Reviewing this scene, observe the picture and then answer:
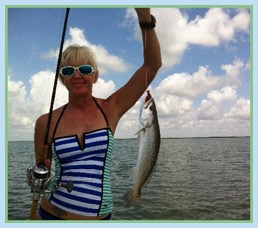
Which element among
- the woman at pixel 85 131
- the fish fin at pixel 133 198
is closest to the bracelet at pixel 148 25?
the woman at pixel 85 131

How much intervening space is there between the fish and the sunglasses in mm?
550

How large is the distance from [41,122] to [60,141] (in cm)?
33

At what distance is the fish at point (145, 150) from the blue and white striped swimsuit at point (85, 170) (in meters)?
0.39

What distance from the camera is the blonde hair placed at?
2.96 metres

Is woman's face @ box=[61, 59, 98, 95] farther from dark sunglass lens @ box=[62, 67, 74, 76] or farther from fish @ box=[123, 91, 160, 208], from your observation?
fish @ box=[123, 91, 160, 208]

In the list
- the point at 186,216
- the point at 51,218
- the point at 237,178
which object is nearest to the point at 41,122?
the point at 51,218

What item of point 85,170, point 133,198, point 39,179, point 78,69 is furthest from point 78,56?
point 133,198

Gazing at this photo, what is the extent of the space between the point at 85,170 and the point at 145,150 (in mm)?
608

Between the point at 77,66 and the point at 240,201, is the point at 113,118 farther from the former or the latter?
the point at 240,201

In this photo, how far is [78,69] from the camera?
2.91 metres

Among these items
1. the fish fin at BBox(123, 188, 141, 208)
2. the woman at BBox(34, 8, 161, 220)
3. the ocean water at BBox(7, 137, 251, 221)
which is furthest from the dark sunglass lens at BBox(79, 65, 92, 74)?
the ocean water at BBox(7, 137, 251, 221)

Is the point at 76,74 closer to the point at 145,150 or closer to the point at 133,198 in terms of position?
the point at 145,150

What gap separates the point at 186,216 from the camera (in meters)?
13.6

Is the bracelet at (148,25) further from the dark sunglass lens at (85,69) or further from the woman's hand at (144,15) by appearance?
the dark sunglass lens at (85,69)
